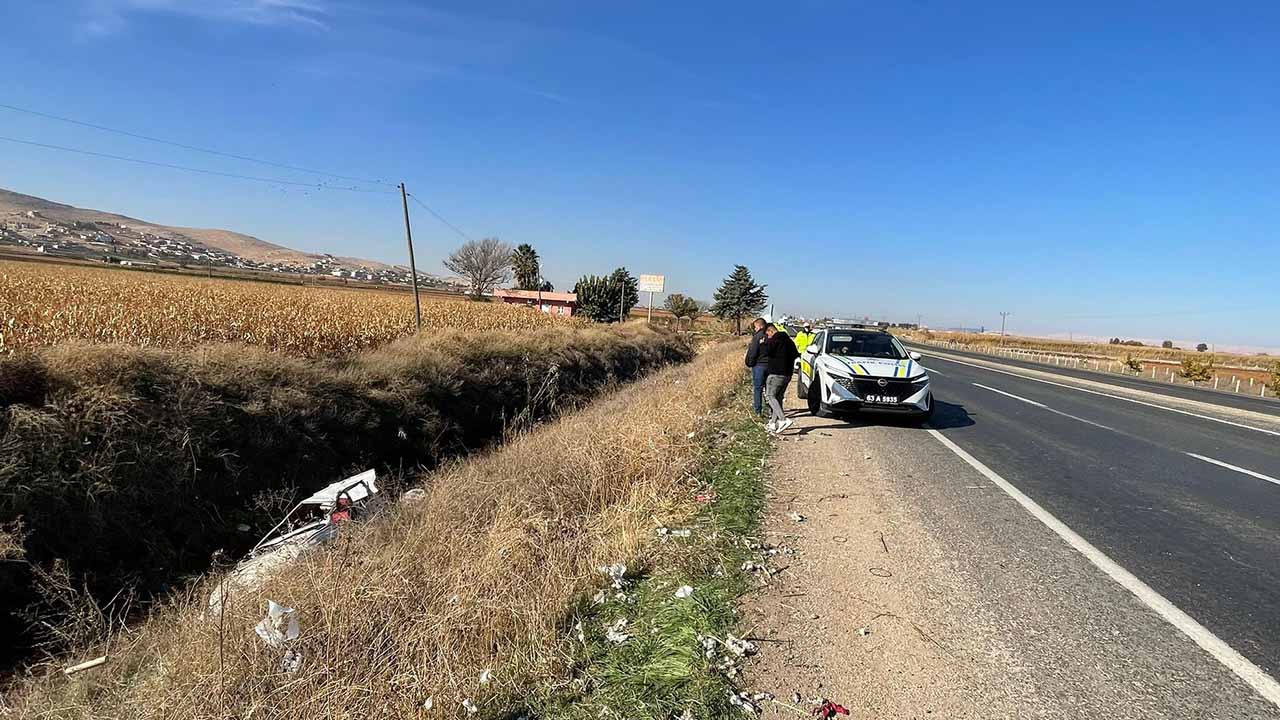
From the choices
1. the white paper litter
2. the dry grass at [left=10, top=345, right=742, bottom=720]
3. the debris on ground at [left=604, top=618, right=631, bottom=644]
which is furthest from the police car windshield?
the white paper litter

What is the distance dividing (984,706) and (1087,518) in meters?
3.66

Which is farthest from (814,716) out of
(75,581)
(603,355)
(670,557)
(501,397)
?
(603,355)

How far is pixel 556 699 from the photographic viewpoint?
280 centimetres

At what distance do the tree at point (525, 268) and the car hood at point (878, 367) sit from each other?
79644 mm

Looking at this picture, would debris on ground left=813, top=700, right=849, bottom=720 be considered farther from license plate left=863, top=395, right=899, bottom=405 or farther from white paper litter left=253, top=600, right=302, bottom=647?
license plate left=863, top=395, right=899, bottom=405

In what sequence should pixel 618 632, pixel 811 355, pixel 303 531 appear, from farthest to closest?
pixel 811 355, pixel 303 531, pixel 618 632

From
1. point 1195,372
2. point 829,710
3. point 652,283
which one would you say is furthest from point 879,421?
point 652,283

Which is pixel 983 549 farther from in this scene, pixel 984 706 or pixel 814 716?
pixel 814 716

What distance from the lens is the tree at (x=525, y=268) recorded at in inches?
3410

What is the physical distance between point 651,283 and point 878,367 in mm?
64544

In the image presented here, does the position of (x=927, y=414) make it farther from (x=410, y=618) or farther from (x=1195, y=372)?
(x=1195, y=372)

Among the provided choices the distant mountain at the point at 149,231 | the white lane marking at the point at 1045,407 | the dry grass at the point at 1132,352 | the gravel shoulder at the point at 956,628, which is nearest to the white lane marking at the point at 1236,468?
the white lane marking at the point at 1045,407

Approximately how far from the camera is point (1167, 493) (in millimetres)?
→ 6207

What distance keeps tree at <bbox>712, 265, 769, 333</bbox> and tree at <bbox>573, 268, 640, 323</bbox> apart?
1370 centimetres
